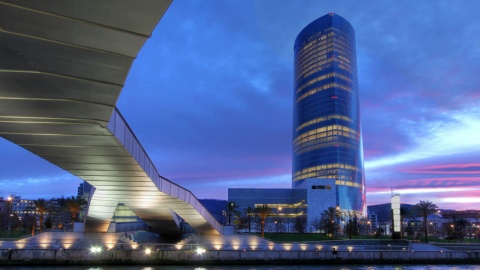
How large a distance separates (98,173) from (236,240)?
91.8 feet

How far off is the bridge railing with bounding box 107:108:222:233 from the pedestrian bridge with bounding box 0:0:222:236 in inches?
2.6

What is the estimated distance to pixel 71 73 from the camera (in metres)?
10.3

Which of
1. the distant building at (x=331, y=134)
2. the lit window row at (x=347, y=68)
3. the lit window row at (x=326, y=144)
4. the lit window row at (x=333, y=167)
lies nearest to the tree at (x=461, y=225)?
the distant building at (x=331, y=134)

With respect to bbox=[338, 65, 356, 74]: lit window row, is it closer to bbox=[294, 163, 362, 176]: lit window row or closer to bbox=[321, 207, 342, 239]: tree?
bbox=[294, 163, 362, 176]: lit window row

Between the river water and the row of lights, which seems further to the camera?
the row of lights

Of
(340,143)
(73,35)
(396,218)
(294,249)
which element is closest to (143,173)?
(73,35)

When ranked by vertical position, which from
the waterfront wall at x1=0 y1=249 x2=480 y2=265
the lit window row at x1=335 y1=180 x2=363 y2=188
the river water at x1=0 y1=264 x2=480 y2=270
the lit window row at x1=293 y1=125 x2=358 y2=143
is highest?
the lit window row at x1=293 y1=125 x2=358 y2=143

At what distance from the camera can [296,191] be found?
15188 centimetres

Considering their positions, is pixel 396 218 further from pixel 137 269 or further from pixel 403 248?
pixel 137 269

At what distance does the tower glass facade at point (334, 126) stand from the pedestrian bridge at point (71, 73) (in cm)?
15396

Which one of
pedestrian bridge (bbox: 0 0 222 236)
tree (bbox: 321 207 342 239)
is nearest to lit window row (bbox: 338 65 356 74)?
tree (bbox: 321 207 342 239)

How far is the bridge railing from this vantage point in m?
19.6

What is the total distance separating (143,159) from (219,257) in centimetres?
2132

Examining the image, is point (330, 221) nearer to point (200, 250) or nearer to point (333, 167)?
point (200, 250)
